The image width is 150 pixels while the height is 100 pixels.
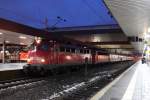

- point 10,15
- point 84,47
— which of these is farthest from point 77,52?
point 10,15

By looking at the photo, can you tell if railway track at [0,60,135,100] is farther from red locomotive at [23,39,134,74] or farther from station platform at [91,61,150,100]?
red locomotive at [23,39,134,74]

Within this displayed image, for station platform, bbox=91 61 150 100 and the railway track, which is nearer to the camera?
station platform, bbox=91 61 150 100

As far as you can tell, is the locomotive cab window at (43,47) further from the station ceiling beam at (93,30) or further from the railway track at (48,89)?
the station ceiling beam at (93,30)

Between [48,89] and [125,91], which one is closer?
[125,91]

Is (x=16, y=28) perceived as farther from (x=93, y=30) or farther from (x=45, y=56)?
(x=93, y=30)

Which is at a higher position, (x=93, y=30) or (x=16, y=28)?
(x=93, y=30)

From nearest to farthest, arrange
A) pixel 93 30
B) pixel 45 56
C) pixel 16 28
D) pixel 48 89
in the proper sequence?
pixel 48 89 < pixel 45 56 < pixel 16 28 < pixel 93 30

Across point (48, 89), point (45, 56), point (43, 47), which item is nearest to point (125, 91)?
point (48, 89)

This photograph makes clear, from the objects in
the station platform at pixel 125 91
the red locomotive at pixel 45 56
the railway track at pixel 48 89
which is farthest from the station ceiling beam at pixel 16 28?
the station platform at pixel 125 91

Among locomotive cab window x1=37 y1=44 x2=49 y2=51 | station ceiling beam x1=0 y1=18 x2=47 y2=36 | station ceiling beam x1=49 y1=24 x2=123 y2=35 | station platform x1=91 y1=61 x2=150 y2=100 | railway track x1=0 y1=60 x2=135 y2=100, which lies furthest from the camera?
station ceiling beam x1=49 y1=24 x2=123 y2=35

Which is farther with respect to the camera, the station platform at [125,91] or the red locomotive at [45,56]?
the red locomotive at [45,56]

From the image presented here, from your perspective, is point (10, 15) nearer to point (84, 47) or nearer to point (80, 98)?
point (84, 47)

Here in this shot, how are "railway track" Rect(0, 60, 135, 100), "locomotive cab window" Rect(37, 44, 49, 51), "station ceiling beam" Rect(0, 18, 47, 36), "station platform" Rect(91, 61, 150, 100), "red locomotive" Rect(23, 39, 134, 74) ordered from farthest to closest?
"locomotive cab window" Rect(37, 44, 49, 51) < "red locomotive" Rect(23, 39, 134, 74) < "station ceiling beam" Rect(0, 18, 47, 36) < "railway track" Rect(0, 60, 135, 100) < "station platform" Rect(91, 61, 150, 100)

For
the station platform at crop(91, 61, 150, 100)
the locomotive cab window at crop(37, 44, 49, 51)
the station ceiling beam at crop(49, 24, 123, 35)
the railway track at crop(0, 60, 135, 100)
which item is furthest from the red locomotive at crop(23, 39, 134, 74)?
the station ceiling beam at crop(49, 24, 123, 35)
